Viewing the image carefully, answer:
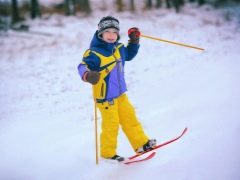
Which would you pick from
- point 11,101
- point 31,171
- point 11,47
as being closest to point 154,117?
point 31,171

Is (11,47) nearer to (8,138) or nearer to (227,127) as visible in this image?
(8,138)

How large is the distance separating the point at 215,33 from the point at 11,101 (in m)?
10.7

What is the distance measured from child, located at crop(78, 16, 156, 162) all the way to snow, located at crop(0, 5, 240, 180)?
0.29 meters

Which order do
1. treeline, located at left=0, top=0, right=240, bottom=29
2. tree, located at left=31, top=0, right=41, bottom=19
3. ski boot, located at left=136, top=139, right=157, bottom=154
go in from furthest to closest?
tree, located at left=31, top=0, right=41, bottom=19
treeline, located at left=0, top=0, right=240, bottom=29
ski boot, located at left=136, top=139, right=157, bottom=154

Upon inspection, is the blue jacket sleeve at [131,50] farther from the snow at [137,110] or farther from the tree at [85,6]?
the tree at [85,6]

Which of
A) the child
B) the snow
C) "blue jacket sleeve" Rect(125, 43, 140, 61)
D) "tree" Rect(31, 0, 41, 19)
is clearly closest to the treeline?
"tree" Rect(31, 0, 41, 19)

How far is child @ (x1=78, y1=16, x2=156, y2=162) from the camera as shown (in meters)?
3.88

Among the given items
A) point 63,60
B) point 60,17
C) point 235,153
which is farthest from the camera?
point 60,17

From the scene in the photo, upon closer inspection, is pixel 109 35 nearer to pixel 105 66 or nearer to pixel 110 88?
pixel 105 66

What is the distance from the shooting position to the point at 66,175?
161 inches

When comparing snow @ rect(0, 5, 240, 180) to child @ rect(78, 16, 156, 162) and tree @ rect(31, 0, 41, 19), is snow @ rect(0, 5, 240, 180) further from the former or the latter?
tree @ rect(31, 0, 41, 19)

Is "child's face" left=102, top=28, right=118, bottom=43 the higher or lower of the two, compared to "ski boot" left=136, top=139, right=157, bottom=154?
higher

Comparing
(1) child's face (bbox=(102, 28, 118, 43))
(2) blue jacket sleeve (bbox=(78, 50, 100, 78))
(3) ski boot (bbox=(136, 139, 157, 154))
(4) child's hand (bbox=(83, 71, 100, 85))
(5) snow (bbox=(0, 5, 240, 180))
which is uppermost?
(1) child's face (bbox=(102, 28, 118, 43))

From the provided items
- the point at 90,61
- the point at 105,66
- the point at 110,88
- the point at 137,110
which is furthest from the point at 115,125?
the point at 137,110
